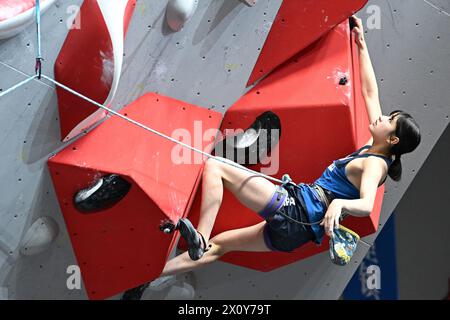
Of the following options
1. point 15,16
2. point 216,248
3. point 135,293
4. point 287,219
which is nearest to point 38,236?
point 135,293

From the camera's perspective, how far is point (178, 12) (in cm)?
264

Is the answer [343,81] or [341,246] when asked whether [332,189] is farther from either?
[343,81]

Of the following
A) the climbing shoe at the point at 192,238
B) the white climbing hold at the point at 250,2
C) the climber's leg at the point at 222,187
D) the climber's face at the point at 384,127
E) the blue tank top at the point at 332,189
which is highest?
the white climbing hold at the point at 250,2

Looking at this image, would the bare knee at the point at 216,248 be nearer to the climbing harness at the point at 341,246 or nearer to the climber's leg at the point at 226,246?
the climber's leg at the point at 226,246

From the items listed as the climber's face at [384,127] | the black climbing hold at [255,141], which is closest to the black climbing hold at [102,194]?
Result: the black climbing hold at [255,141]

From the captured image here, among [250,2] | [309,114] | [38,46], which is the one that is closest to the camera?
[38,46]

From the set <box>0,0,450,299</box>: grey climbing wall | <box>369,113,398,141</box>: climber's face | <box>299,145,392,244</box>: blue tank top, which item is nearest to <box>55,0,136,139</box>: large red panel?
<box>0,0,450,299</box>: grey climbing wall

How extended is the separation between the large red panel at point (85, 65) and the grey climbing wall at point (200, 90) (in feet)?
0.17

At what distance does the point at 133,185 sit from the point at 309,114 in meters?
0.60

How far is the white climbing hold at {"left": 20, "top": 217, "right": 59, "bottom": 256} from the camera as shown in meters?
2.64

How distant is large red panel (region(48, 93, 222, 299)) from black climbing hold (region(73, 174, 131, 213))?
19 millimetres

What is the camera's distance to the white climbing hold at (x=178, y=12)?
263 centimetres

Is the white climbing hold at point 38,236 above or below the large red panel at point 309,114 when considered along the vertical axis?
below

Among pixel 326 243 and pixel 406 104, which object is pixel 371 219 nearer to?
pixel 326 243
